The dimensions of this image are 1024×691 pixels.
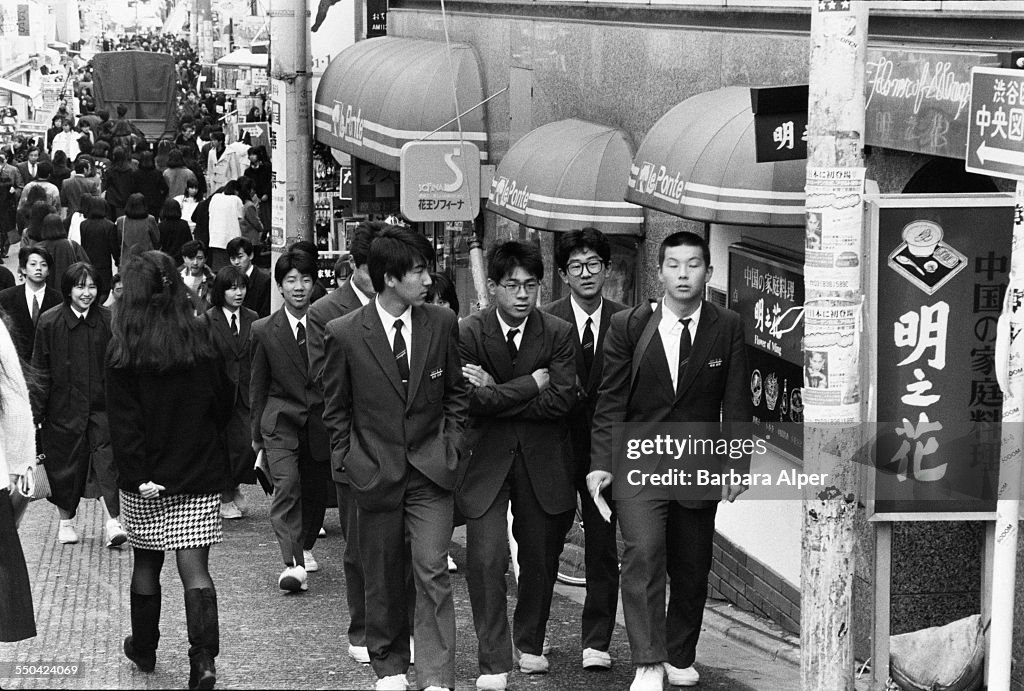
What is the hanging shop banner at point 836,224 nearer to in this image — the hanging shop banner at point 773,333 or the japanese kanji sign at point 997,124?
the japanese kanji sign at point 997,124

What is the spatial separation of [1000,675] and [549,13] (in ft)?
26.2

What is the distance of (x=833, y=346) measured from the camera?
5398 mm

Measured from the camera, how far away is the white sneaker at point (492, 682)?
687 cm

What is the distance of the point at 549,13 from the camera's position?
12672 millimetres

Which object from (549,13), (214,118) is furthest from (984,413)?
(214,118)

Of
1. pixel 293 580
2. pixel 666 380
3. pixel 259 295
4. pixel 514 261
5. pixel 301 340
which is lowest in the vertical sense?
pixel 293 580

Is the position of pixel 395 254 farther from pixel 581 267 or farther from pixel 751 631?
pixel 751 631

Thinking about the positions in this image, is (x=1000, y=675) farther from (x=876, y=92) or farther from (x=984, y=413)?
(x=876, y=92)

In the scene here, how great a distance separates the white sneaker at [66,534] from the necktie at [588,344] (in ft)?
13.5

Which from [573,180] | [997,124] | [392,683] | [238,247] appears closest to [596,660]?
[392,683]

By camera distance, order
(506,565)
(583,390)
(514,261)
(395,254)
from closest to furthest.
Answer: (395,254) → (514,261) → (506,565) → (583,390)

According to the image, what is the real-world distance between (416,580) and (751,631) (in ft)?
6.72

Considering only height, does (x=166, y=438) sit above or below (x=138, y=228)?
above

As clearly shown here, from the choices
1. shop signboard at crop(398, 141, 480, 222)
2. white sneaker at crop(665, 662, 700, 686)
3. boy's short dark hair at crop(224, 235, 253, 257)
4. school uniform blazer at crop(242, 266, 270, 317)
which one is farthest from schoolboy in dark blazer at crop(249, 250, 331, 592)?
school uniform blazer at crop(242, 266, 270, 317)
